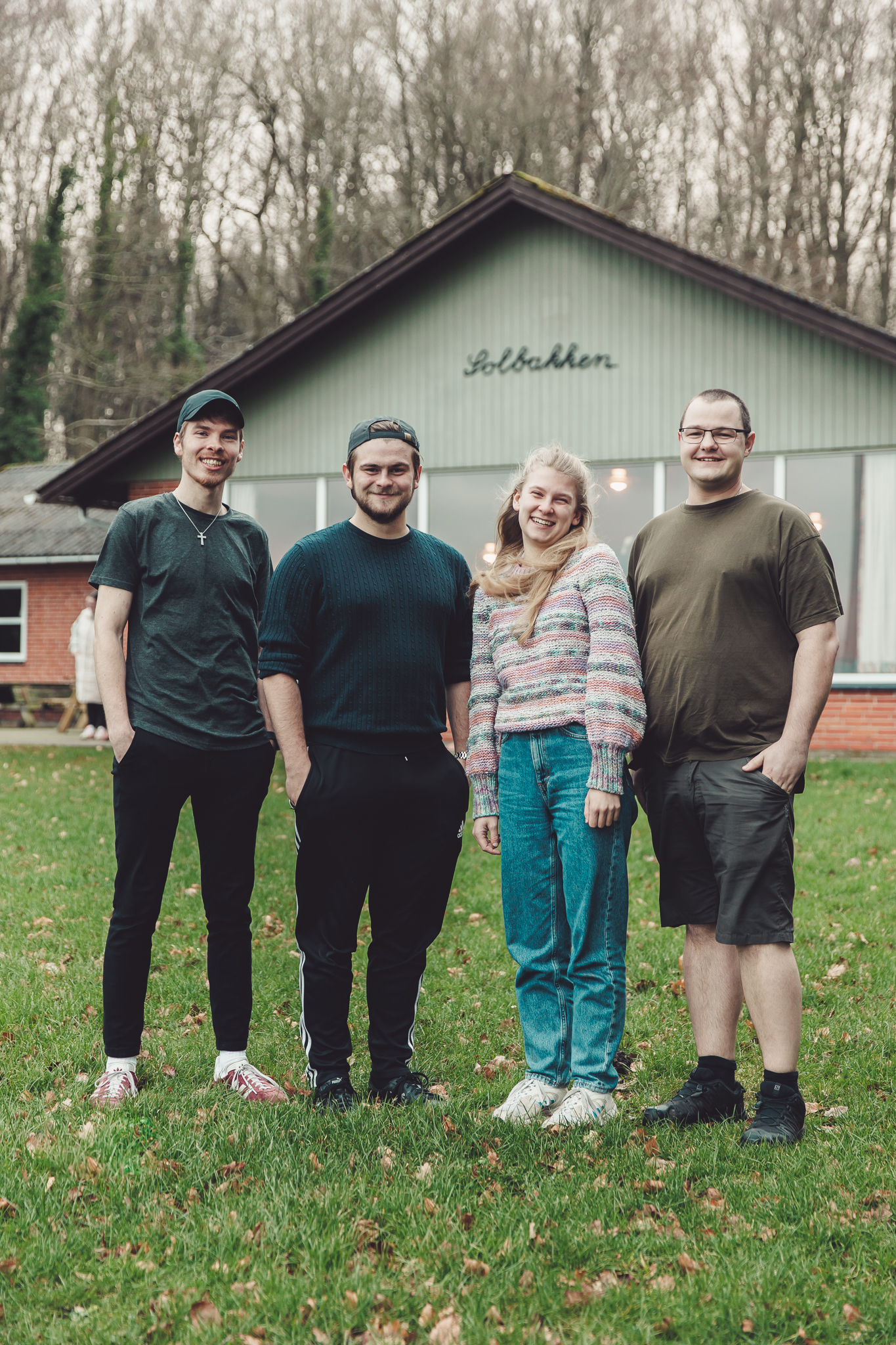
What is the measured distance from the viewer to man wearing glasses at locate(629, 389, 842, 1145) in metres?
3.63

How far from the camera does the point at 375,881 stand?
3998 millimetres

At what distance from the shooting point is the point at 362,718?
3.84m

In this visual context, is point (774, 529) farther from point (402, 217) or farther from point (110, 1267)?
point (402, 217)

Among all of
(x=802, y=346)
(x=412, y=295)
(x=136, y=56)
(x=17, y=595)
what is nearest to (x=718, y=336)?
(x=802, y=346)

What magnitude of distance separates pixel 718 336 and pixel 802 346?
37.4 inches

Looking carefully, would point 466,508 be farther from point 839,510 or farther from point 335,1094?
point 335,1094

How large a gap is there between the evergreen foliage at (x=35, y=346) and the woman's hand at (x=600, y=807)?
30223mm

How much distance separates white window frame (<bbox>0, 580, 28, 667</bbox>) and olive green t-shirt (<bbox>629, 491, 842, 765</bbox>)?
21.4 m

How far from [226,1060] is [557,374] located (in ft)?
37.2

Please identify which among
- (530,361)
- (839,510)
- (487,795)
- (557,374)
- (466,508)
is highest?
(530,361)

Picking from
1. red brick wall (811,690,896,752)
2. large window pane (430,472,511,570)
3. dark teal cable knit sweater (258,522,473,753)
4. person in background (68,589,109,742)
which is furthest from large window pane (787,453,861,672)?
dark teal cable knit sweater (258,522,473,753)

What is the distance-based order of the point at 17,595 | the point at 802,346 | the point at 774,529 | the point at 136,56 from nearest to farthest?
the point at 774,529
the point at 802,346
the point at 17,595
the point at 136,56

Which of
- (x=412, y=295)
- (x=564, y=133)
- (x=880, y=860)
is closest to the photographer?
(x=880, y=860)

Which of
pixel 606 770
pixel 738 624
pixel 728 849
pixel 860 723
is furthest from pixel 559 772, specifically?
pixel 860 723
